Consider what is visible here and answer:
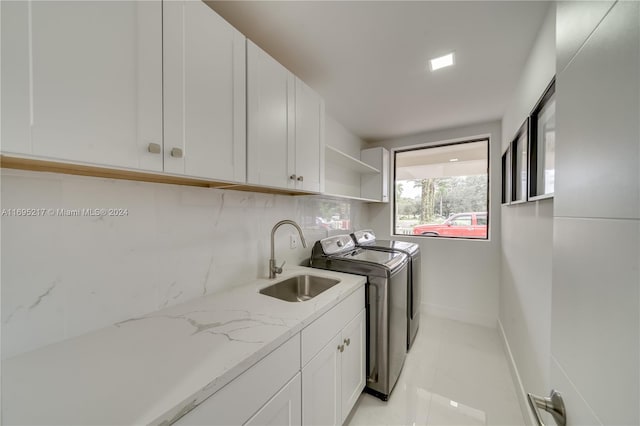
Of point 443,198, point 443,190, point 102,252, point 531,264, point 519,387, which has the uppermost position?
point 443,190

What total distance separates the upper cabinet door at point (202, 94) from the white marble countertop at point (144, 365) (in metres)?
0.64

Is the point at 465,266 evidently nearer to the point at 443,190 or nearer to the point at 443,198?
the point at 443,198

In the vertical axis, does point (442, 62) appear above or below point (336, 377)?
above

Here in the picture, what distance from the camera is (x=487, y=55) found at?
1.59 m

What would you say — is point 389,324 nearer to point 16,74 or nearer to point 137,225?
point 137,225

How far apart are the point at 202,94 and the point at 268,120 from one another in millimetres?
381

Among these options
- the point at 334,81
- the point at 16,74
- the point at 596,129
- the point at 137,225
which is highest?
the point at 334,81

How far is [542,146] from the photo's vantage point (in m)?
1.39

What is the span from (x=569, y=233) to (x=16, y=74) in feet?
4.39

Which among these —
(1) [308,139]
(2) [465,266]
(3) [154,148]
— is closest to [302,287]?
(1) [308,139]

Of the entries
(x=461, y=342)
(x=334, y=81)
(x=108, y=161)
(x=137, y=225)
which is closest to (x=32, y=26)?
(x=108, y=161)

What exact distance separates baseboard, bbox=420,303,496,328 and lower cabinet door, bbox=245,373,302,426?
2.67m

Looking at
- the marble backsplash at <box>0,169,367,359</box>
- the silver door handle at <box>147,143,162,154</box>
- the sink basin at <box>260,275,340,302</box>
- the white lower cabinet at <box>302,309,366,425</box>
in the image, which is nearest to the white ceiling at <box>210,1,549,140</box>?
the silver door handle at <box>147,143,162,154</box>

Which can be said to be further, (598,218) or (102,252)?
(102,252)
